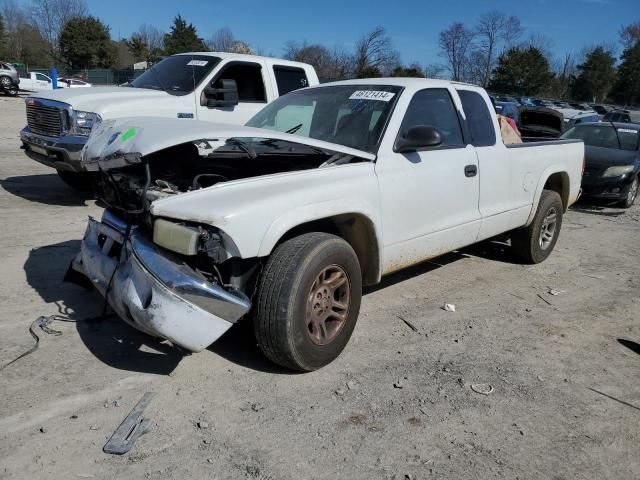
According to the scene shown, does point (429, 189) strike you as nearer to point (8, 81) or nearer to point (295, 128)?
point (295, 128)

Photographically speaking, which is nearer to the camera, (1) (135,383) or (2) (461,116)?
(1) (135,383)

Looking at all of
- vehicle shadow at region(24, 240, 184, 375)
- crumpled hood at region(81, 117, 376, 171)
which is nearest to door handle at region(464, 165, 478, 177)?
crumpled hood at region(81, 117, 376, 171)

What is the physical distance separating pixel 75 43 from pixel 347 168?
192 ft

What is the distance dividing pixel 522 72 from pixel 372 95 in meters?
62.1

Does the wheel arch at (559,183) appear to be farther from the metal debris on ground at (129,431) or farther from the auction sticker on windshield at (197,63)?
the auction sticker on windshield at (197,63)

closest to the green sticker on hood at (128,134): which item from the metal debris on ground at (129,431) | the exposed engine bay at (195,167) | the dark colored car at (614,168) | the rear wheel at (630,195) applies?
the exposed engine bay at (195,167)

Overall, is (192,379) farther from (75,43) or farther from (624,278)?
(75,43)

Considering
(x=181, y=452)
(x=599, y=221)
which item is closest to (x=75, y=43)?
(x=599, y=221)

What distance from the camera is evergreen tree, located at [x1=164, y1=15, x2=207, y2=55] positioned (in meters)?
51.2

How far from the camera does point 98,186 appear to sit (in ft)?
13.5

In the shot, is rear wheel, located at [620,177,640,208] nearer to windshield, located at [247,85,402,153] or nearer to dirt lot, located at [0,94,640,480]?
dirt lot, located at [0,94,640,480]

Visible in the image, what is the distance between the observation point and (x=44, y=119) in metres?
7.70

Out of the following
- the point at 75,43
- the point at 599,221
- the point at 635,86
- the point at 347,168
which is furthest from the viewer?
the point at 635,86

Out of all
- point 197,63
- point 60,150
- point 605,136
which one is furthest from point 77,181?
point 605,136
